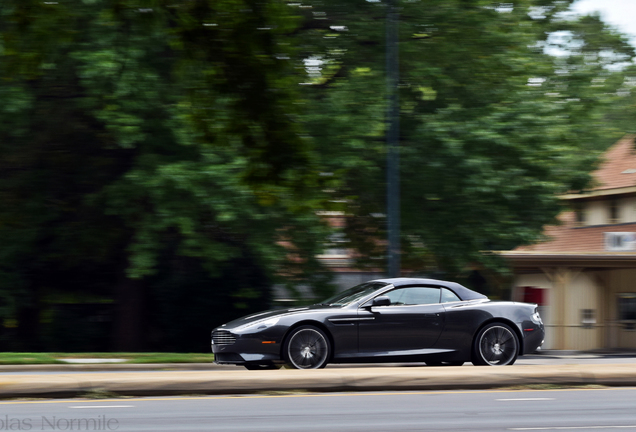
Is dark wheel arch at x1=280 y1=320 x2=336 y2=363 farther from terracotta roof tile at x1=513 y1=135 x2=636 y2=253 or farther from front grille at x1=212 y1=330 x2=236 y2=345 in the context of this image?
terracotta roof tile at x1=513 y1=135 x2=636 y2=253

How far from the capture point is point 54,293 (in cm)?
2073

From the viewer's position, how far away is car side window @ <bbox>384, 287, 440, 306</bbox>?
1290 centimetres

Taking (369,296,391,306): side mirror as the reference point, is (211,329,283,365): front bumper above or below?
below

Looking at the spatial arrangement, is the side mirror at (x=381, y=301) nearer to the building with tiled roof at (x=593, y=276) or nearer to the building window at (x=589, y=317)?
the building with tiled roof at (x=593, y=276)

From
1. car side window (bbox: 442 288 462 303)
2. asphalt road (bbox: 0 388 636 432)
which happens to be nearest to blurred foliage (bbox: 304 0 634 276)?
car side window (bbox: 442 288 462 303)

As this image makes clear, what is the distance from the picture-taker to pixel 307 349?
39.9ft

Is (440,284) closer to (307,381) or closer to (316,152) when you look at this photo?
(316,152)

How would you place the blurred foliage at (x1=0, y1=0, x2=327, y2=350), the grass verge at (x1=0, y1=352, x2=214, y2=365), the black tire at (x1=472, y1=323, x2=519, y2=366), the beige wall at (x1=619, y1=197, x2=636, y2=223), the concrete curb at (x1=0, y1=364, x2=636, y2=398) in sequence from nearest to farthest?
the concrete curb at (x1=0, y1=364, x2=636, y2=398)
the black tire at (x1=472, y1=323, x2=519, y2=366)
the grass verge at (x1=0, y1=352, x2=214, y2=365)
the blurred foliage at (x1=0, y1=0, x2=327, y2=350)
the beige wall at (x1=619, y1=197, x2=636, y2=223)

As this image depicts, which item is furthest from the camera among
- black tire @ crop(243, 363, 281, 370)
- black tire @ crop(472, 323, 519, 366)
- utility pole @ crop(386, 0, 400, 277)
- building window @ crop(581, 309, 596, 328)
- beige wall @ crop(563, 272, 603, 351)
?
building window @ crop(581, 309, 596, 328)

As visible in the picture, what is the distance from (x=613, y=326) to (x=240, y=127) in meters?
24.3

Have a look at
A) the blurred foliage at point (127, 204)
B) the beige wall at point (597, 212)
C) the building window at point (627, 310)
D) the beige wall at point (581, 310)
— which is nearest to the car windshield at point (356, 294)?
the blurred foliage at point (127, 204)

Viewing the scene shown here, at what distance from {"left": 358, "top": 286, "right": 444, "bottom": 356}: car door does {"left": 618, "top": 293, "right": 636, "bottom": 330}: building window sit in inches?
719

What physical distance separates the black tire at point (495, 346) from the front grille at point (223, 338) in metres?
3.83

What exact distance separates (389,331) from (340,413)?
4505 mm
